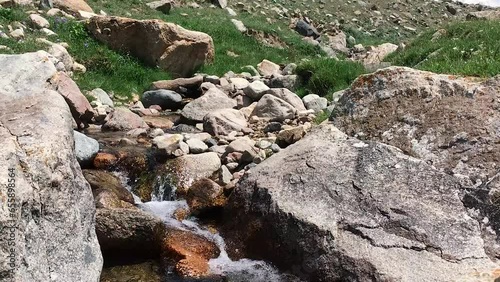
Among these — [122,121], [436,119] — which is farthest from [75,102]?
[436,119]

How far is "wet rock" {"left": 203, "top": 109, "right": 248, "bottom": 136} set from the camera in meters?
11.4

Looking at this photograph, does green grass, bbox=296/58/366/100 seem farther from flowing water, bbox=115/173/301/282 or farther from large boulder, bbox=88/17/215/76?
flowing water, bbox=115/173/301/282

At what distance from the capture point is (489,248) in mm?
5754

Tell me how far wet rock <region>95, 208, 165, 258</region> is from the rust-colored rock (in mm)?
169

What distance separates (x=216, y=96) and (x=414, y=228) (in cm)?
816

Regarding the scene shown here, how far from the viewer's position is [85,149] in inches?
367

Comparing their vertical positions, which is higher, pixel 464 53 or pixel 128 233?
pixel 464 53

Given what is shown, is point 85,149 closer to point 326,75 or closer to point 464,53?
point 326,75

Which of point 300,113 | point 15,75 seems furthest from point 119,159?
point 300,113

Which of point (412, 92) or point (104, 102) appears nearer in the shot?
point (412, 92)

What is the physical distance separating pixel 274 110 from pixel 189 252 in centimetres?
567

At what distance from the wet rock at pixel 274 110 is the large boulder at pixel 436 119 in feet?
13.7

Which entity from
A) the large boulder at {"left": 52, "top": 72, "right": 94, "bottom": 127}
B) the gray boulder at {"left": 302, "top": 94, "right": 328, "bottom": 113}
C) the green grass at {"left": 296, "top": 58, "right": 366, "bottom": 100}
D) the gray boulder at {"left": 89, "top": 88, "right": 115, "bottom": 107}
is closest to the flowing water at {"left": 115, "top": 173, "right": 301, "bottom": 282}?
the large boulder at {"left": 52, "top": 72, "right": 94, "bottom": 127}

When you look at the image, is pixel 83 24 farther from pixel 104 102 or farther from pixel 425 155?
pixel 425 155
